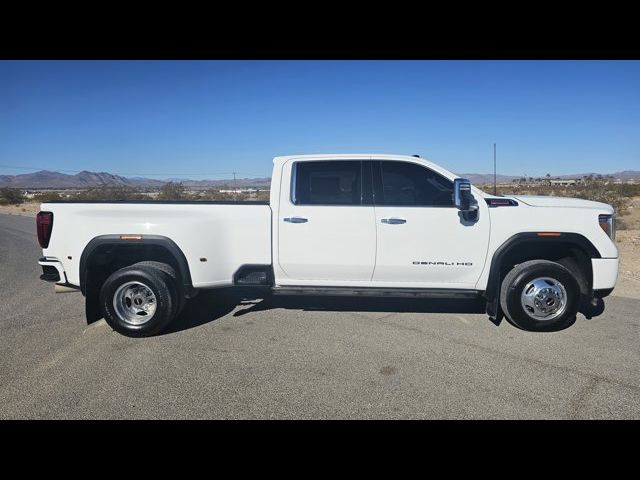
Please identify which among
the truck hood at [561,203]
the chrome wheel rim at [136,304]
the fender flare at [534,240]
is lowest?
the chrome wheel rim at [136,304]

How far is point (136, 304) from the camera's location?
5.07m

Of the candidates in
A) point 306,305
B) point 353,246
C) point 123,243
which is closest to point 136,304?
point 123,243

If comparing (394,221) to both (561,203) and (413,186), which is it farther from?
(561,203)

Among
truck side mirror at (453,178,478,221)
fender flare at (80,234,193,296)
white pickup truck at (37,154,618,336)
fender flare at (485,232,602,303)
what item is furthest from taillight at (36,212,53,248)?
fender flare at (485,232,602,303)

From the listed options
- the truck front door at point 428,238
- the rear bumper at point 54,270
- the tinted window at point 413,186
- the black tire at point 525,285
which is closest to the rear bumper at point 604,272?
the black tire at point 525,285

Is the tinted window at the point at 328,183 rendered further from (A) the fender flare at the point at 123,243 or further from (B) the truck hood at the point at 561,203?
(B) the truck hood at the point at 561,203

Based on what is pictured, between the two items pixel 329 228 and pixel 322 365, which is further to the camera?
pixel 329 228

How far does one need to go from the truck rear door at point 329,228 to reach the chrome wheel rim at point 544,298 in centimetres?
180

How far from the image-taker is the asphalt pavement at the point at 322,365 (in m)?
3.40

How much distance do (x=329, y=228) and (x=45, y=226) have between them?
10.8 feet

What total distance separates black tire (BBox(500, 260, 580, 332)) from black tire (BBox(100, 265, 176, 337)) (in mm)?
3828
